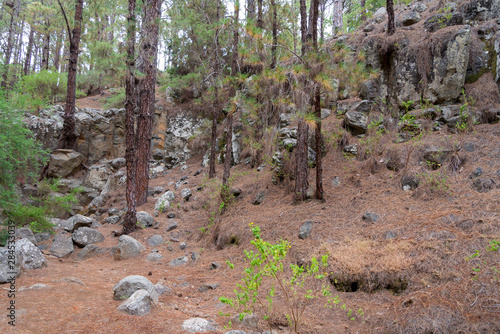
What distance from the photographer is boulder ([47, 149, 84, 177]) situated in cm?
1304

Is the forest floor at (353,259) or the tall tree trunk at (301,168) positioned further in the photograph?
the tall tree trunk at (301,168)

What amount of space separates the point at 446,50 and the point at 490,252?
7.43 m

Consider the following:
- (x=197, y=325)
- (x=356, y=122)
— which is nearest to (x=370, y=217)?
(x=197, y=325)

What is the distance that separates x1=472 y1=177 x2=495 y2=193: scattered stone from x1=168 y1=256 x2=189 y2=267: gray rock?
6.55m

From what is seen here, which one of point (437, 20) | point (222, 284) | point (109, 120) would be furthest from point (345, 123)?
A: point (109, 120)

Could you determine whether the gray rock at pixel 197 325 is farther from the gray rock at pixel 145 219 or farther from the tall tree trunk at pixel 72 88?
the tall tree trunk at pixel 72 88

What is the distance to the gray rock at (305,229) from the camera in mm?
5876

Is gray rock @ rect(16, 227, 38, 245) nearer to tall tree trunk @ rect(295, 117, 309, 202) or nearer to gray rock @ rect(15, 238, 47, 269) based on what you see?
gray rock @ rect(15, 238, 47, 269)

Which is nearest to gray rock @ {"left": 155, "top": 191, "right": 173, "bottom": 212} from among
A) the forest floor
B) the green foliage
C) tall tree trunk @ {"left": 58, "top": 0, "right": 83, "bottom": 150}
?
the forest floor

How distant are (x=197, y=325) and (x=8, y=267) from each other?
3.23 metres

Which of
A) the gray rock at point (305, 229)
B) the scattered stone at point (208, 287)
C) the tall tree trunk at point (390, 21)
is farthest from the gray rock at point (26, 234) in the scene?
the tall tree trunk at point (390, 21)

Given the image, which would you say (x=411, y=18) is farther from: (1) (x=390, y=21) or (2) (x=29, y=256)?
(2) (x=29, y=256)

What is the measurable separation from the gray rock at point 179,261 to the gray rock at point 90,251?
2.10 meters

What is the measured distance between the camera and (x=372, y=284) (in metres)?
4.15
